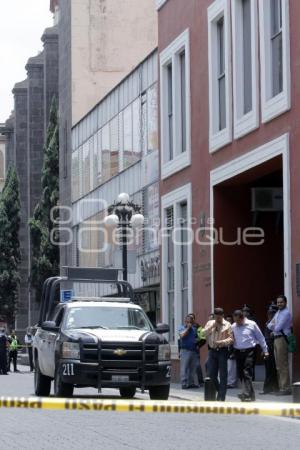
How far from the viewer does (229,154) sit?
104ft

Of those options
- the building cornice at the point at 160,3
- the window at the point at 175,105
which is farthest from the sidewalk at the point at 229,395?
the building cornice at the point at 160,3

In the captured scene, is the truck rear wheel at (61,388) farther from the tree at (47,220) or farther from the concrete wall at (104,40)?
the tree at (47,220)

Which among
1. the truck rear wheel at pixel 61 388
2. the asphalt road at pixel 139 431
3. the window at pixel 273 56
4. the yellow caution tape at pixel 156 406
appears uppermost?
the window at pixel 273 56

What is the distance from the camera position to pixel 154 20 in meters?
63.2

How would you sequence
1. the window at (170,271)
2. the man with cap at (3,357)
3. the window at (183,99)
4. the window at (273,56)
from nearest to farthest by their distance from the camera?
the window at (273,56) < the window at (183,99) < the window at (170,271) < the man with cap at (3,357)


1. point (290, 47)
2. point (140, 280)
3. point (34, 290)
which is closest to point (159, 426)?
point (290, 47)

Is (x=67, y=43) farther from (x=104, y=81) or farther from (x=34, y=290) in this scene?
(x=34, y=290)

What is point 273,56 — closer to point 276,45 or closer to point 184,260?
point 276,45

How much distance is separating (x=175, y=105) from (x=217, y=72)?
4.25 m

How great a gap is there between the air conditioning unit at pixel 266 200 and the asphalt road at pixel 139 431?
13.0 m

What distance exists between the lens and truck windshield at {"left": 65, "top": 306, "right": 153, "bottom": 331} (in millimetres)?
24797

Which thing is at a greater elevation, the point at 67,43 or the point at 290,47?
the point at 67,43

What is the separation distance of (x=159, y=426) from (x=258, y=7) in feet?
45.0

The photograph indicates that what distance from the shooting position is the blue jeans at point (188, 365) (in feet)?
98.9
